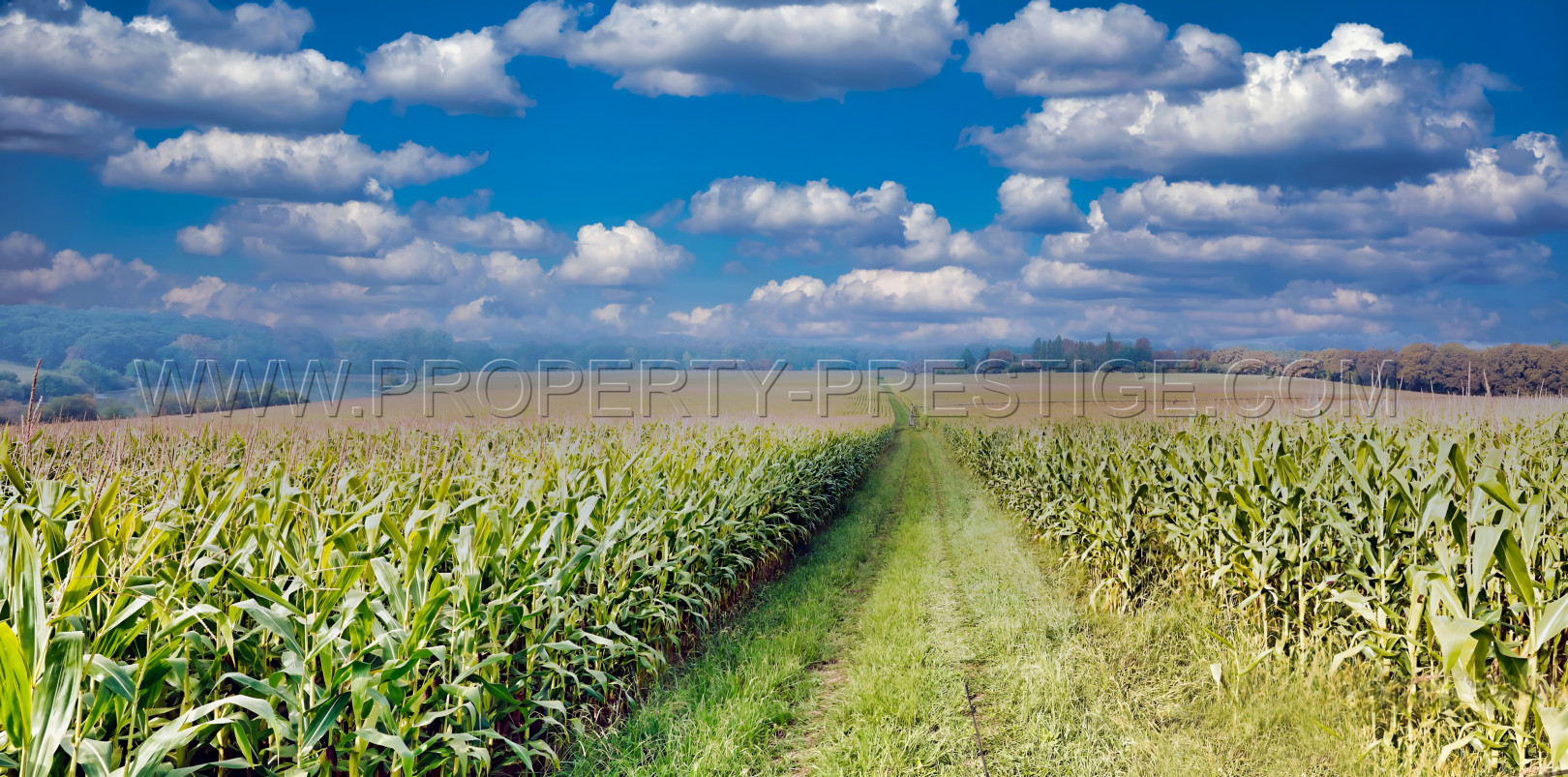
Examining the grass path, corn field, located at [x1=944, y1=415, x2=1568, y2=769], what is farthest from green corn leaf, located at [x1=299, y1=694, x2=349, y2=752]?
corn field, located at [x1=944, y1=415, x2=1568, y2=769]

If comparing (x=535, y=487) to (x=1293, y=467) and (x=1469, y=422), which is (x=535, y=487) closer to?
(x=1293, y=467)

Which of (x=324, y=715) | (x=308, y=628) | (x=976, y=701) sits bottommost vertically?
(x=976, y=701)

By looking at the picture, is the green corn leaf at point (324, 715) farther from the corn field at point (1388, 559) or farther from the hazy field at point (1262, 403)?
the hazy field at point (1262, 403)

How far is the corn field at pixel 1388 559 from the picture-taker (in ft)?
11.5

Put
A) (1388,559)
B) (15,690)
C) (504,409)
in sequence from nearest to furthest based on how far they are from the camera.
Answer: (15,690) → (1388,559) → (504,409)

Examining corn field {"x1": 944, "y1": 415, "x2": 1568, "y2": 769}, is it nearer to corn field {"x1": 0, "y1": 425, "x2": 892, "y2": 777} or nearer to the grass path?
the grass path

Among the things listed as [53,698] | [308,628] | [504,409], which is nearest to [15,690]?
[53,698]

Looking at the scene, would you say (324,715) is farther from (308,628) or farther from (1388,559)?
(1388,559)

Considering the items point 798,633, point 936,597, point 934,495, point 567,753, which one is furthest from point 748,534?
point 934,495

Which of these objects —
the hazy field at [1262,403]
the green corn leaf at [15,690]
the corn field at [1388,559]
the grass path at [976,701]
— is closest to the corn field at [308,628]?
the green corn leaf at [15,690]

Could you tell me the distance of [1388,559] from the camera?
4.87 metres

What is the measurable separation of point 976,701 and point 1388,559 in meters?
2.95

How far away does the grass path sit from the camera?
13.8 ft

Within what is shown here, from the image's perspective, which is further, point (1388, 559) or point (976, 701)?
point (976, 701)
